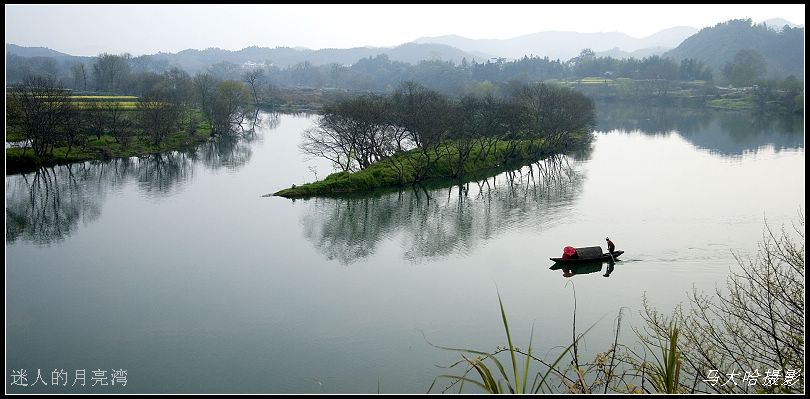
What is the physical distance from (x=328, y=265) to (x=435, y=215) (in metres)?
7.78

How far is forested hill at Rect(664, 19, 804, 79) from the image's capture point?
135 m

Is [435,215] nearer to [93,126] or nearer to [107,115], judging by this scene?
[93,126]

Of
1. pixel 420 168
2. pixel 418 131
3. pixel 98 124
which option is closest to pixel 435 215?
pixel 420 168

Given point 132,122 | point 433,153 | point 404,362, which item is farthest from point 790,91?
point 404,362

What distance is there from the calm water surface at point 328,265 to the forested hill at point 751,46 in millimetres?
115211

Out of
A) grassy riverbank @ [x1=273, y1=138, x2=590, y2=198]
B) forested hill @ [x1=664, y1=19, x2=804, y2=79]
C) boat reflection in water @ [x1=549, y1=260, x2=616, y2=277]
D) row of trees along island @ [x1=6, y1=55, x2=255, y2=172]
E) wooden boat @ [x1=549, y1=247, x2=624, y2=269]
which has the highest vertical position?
forested hill @ [x1=664, y1=19, x2=804, y2=79]

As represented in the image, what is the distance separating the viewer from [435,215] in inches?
1064

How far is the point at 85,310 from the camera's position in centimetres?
1628

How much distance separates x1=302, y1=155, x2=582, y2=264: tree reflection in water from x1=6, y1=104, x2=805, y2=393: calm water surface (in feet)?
0.43

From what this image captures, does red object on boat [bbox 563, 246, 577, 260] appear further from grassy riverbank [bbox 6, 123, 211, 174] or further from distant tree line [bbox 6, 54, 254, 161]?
distant tree line [bbox 6, 54, 254, 161]

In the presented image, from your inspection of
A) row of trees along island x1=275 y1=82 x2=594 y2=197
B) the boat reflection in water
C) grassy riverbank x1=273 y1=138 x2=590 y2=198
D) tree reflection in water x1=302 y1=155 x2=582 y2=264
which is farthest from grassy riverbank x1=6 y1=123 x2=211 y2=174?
the boat reflection in water

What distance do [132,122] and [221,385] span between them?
4091cm

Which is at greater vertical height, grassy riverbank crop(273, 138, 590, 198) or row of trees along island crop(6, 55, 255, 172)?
row of trees along island crop(6, 55, 255, 172)

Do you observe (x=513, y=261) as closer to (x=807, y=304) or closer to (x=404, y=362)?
(x=404, y=362)
